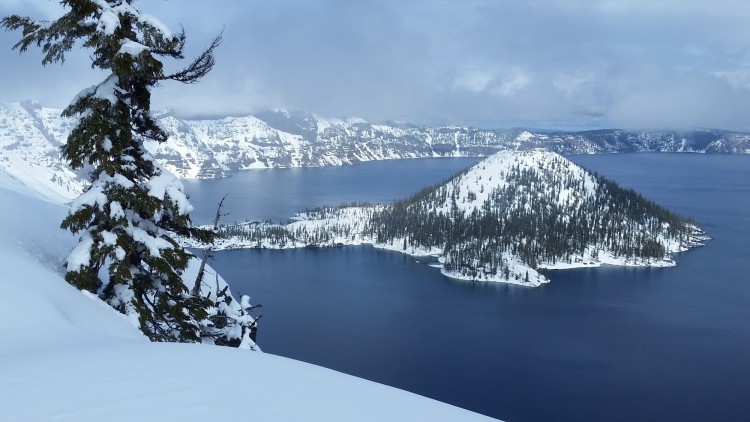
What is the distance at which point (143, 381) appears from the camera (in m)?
6.54

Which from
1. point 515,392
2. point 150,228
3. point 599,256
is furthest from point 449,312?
point 150,228

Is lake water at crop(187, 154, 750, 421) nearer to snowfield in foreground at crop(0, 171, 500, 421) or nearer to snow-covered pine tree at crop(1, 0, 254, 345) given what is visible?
snow-covered pine tree at crop(1, 0, 254, 345)

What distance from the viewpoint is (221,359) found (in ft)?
26.3

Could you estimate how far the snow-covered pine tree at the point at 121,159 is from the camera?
11.6 meters

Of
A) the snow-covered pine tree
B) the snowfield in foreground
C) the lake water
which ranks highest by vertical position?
the snow-covered pine tree

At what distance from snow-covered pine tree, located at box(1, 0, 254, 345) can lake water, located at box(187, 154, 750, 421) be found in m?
48.0

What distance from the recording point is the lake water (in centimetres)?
7650

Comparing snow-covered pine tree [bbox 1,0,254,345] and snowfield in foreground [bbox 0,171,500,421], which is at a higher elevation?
snow-covered pine tree [bbox 1,0,254,345]

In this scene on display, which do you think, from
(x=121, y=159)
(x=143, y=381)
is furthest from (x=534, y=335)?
(x=143, y=381)

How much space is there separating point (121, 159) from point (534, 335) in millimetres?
102003

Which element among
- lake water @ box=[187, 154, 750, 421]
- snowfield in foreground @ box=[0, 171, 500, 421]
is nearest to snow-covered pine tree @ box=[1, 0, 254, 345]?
snowfield in foreground @ box=[0, 171, 500, 421]

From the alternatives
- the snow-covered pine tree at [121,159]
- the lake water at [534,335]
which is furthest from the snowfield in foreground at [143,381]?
the lake water at [534,335]

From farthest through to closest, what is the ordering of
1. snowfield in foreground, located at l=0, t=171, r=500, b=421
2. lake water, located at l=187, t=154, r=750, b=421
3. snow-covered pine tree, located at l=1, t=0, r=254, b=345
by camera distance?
lake water, located at l=187, t=154, r=750, b=421 → snow-covered pine tree, located at l=1, t=0, r=254, b=345 → snowfield in foreground, located at l=0, t=171, r=500, b=421

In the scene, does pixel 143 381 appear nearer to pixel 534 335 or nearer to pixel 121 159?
pixel 121 159
